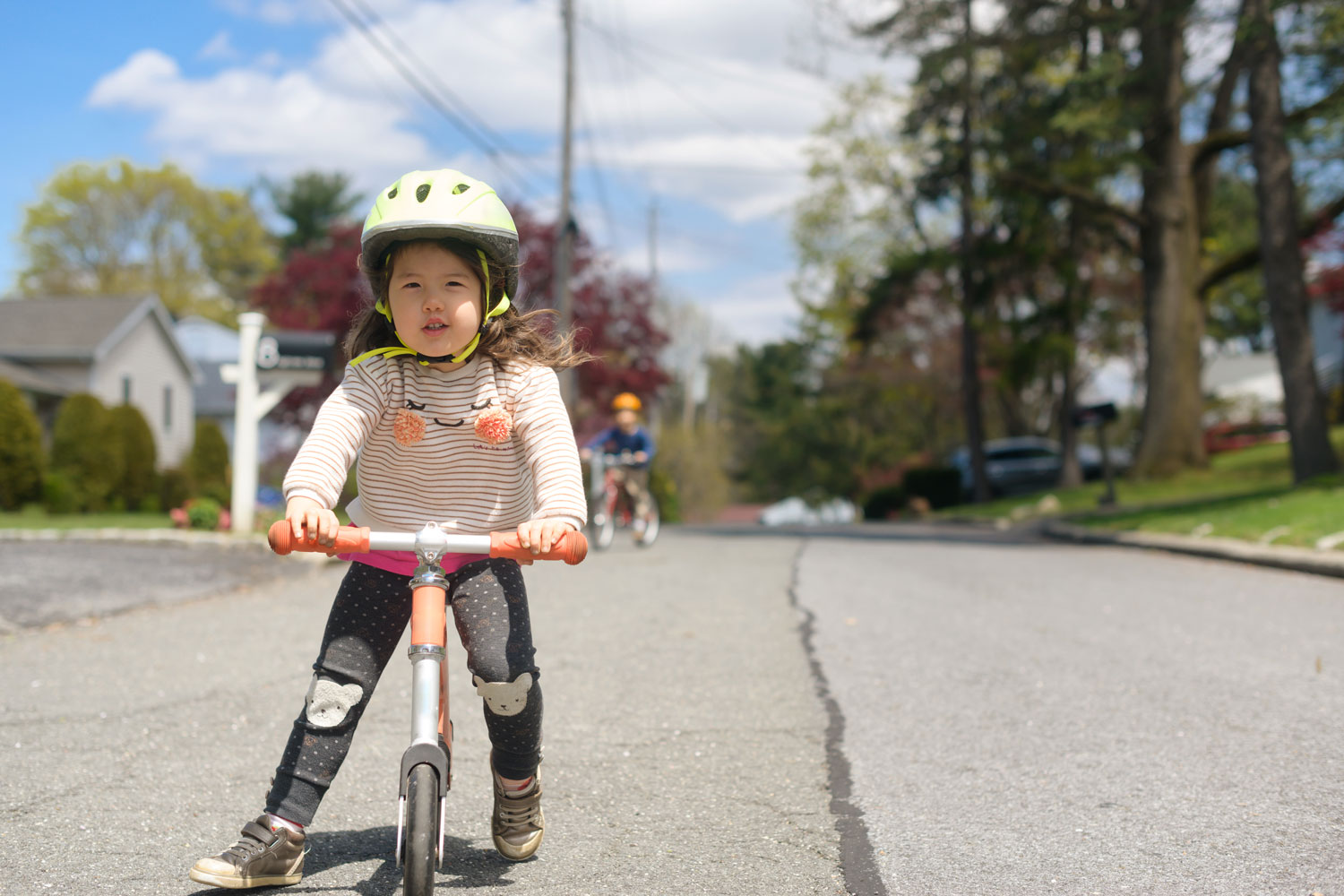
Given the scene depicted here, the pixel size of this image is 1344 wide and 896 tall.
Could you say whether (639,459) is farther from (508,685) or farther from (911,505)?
(911,505)

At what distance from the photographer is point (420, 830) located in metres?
2.57

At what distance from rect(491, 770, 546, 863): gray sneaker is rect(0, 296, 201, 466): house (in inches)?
1006

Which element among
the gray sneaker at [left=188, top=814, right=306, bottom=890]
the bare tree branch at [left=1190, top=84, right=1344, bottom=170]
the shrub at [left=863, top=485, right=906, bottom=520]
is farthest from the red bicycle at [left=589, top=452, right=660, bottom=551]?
the shrub at [left=863, top=485, right=906, bottom=520]

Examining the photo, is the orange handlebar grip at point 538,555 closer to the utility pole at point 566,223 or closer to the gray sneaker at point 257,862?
the gray sneaker at point 257,862

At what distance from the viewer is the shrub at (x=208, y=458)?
26.4 meters

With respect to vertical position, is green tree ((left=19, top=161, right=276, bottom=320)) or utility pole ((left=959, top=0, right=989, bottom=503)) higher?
green tree ((left=19, top=161, right=276, bottom=320))

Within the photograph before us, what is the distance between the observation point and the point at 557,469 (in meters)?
3.00

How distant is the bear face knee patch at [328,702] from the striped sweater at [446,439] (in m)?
0.43

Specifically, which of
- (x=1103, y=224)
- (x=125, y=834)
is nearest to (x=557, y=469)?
(x=125, y=834)

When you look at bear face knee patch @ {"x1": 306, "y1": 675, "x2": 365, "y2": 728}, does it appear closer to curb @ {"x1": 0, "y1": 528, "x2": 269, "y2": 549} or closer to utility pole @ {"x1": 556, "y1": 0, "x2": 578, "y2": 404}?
curb @ {"x1": 0, "y1": 528, "x2": 269, "y2": 549}

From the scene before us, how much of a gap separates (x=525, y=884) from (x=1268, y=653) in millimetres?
4909

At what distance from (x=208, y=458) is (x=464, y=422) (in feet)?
85.7

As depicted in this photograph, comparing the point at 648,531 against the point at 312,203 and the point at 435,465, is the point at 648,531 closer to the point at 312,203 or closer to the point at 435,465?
the point at 435,465

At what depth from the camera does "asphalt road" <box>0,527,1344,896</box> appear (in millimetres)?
3260
